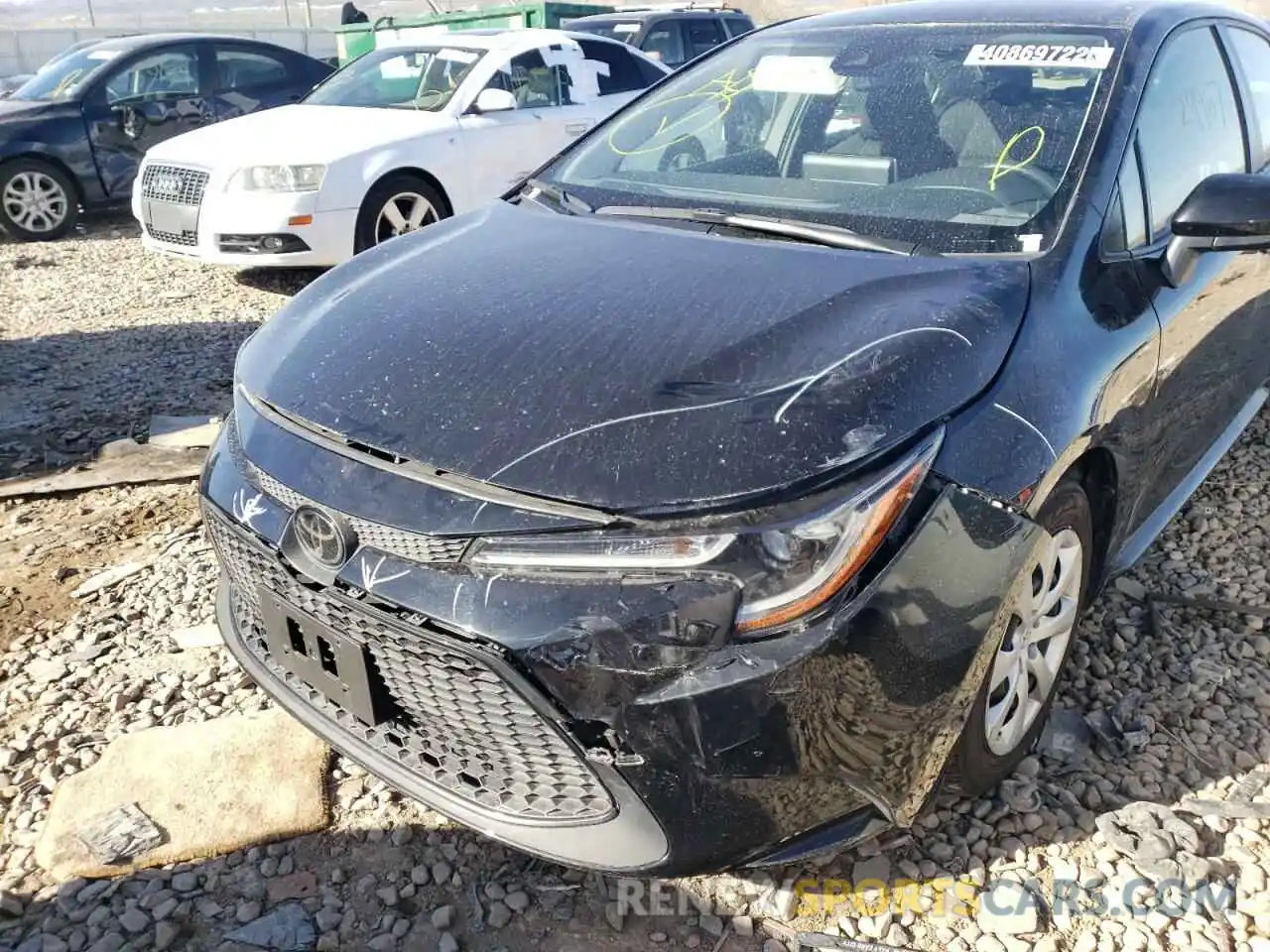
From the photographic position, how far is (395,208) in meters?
6.29

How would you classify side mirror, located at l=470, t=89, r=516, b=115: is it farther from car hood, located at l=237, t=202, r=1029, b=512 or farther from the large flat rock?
the large flat rock

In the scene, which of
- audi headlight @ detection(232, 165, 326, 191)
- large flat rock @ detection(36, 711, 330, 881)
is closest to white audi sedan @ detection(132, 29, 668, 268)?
audi headlight @ detection(232, 165, 326, 191)

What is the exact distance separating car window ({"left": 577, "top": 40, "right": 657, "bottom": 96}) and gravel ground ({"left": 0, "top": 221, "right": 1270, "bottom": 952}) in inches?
210

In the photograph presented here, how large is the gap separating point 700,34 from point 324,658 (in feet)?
35.2

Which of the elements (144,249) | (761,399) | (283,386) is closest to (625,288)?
(761,399)

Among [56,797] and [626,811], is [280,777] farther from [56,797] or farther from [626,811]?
[626,811]

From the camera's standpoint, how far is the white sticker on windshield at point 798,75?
2.85 metres

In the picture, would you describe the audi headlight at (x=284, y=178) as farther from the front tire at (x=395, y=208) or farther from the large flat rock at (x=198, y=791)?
the large flat rock at (x=198, y=791)

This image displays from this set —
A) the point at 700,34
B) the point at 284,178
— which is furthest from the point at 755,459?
the point at 700,34

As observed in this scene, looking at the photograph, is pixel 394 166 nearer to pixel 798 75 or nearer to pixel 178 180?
pixel 178 180

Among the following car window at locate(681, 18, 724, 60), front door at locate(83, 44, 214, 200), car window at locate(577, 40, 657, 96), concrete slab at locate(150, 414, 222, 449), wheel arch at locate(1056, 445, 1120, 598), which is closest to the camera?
wheel arch at locate(1056, 445, 1120, 598)

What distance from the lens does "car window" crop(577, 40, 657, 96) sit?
759cm

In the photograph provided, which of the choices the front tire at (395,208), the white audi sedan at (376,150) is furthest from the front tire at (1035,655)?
the front tire at (395,208)

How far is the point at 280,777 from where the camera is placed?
235cm
